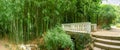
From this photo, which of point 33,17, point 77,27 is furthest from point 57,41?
point 33,17

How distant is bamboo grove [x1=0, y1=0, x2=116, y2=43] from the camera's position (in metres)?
7.52

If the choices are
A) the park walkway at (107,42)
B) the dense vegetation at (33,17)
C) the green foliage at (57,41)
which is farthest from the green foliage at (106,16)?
the green foliage at (57,41)

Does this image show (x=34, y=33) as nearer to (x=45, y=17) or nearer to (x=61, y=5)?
(x=45, y=17)

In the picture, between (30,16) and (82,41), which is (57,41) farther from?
(30,16)

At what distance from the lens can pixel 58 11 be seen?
8.14m

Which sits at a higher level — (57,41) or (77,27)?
(77,27)

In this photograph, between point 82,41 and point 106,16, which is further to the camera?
point 106,16

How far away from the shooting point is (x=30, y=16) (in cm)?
777

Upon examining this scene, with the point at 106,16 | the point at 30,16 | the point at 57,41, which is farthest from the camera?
the point at 106,16

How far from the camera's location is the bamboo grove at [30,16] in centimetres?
752

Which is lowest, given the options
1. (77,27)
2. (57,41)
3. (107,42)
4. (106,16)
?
(107,42)

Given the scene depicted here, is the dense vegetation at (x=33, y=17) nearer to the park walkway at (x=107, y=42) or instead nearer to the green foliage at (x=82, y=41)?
the green foliage at (x=82, y=41)

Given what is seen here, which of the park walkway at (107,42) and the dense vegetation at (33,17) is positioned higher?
the dense vegetation at (33,17)

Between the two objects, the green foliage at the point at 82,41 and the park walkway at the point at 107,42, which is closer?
the park walkway at the point at 107,42
